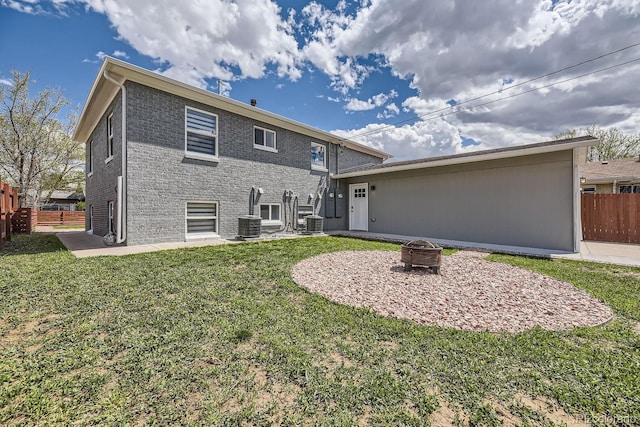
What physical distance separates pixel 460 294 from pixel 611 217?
10.4 metres

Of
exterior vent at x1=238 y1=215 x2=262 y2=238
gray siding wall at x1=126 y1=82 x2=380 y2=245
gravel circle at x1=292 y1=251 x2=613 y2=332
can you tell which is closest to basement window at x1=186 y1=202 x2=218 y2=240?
gray siding wall at x1=126 y1=82 x2=380 y2=245

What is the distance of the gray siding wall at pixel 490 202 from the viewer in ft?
26.9

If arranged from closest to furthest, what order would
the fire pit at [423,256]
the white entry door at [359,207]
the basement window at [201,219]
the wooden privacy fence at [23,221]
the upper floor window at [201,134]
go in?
the fire pit at [423,256]
the upper floor window at [201,134]
the basement window at [201,219]
the wooden privacy fence at [23,221]
the white entry door at [359,207]

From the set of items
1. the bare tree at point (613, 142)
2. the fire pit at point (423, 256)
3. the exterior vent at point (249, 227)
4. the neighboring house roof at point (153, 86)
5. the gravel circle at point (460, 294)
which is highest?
the bare tree at point (613, 142)

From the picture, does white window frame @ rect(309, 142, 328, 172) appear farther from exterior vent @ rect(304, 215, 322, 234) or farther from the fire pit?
the fire pit

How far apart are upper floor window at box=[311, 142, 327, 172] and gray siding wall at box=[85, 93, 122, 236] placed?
314 inches

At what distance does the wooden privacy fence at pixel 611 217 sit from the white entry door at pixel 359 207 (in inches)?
344

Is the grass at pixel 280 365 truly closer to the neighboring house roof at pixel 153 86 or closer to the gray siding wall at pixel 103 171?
the gray siding wall at pixel 103 171

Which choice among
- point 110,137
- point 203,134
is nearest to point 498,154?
point 203,134

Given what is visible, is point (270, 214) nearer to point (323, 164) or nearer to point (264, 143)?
point (264, 143)

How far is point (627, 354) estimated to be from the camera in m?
2.39

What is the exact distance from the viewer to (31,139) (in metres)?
19.1

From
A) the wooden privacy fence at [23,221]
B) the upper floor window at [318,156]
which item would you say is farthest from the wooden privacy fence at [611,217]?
the wooden privacy fence at [23,221]

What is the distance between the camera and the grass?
168 cm
